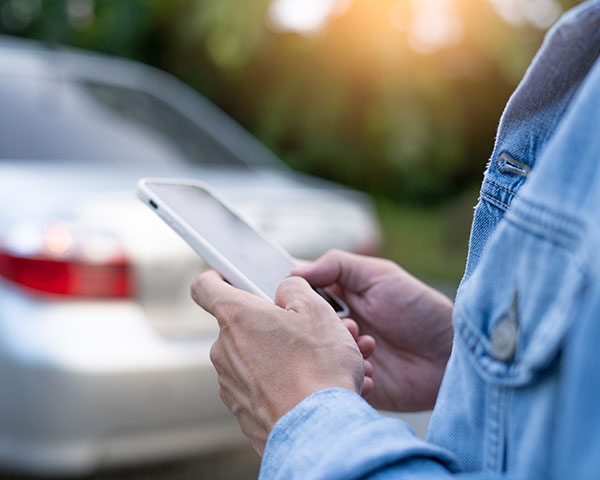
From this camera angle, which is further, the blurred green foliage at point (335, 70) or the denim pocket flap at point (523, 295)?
the blurred green foliage at point (335, 70)

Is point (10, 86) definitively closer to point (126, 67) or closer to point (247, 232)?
point (126, 67)

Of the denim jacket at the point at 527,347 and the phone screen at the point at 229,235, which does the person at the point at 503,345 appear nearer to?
the denim jacket at the point at 527,347

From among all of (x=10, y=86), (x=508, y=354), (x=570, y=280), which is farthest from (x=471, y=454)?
(x=10, y=86)

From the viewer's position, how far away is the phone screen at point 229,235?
134 cm

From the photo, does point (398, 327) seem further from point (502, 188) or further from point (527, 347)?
point (527, 347)

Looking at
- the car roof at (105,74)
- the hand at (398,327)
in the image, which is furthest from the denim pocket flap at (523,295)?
the car roof at (105,74)

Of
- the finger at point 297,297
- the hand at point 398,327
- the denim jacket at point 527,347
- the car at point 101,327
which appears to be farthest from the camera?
the car at point 101,327

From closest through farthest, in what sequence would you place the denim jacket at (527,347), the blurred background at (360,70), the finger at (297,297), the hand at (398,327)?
the denim jacket at (527,347)
the finger at (297,297)
the hand at (398,327)
the blurred background at (360,70)

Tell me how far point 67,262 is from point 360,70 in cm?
611

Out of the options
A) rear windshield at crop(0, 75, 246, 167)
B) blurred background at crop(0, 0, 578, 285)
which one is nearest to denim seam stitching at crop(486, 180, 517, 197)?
rear windshield at crop(0, 75, 246, 167)

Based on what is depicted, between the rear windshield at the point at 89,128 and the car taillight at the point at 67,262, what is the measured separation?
0.68 metres

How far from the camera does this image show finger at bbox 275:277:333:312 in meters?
1.01

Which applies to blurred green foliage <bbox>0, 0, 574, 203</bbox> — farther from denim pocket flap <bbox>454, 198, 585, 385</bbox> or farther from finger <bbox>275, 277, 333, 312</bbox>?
denim pocket flap <bbox>454, 198, 585, 385</bbox>

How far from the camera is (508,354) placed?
0.67 meters
